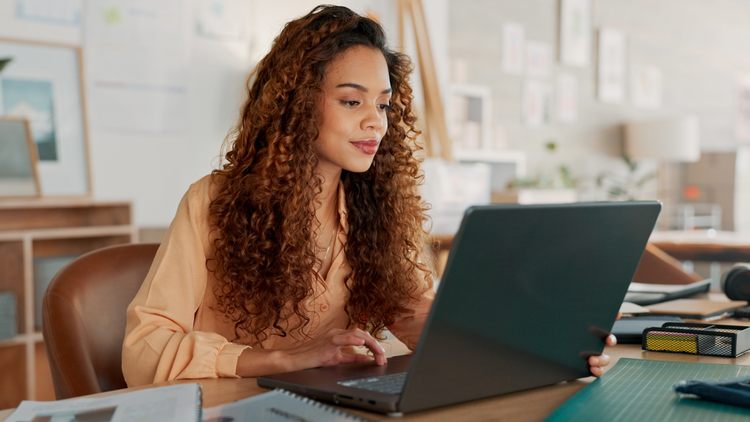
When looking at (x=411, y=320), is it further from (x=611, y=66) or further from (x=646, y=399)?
(x=611, y=66)

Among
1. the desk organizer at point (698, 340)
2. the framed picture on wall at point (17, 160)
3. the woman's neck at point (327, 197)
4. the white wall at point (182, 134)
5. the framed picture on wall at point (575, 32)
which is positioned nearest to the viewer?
the desk organizer at point (698, 340)

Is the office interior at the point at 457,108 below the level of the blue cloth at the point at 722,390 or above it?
above

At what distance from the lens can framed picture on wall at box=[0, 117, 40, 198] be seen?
9.06 feet

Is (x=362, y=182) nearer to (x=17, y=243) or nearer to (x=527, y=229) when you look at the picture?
(x=527, y=229)

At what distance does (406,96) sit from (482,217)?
850mm

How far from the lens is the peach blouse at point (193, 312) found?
99 cm

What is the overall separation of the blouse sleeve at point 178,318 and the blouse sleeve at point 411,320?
0.38 meters

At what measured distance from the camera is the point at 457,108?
4930mm

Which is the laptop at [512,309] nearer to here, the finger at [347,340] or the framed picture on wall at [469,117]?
the finger at [347,340]

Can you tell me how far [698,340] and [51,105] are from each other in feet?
9.14

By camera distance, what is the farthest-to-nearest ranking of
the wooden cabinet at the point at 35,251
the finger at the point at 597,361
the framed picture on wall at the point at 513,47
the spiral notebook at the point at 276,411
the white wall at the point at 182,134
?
the framed picture on wall at the point at 513,47 < the white wall at the point at 182,134 < the wooden cabinet at the point at 35,251 < the finger at the point at 597,361 < the spiral notebook at the point at 276,411

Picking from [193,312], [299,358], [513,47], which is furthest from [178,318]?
[513,47]

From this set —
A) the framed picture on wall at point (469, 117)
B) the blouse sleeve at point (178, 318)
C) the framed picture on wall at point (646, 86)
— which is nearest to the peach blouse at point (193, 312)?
the blouse sleeve at point (178, 318)

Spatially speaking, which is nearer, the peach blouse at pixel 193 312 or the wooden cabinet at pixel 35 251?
the peach blouse at pixel 193 312
